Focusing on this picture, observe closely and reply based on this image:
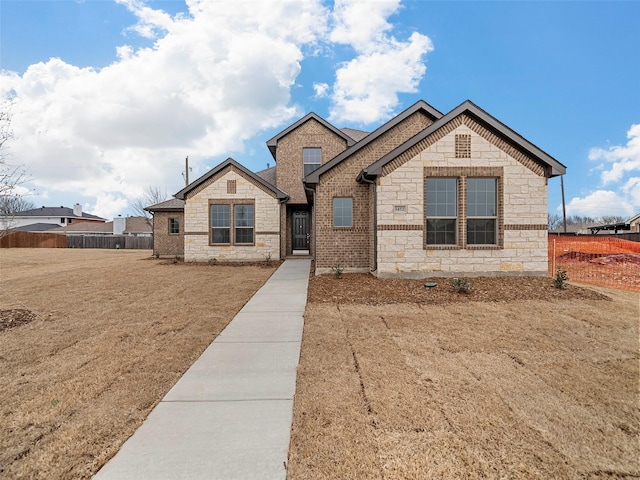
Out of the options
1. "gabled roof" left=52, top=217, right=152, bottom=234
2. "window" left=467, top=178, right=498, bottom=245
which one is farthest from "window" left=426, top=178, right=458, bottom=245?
"gabled roof" left=52, top=217, right=152, bottom=234

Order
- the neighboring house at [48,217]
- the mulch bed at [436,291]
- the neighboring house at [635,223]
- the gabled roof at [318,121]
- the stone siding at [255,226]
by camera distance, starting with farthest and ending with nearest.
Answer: the neighboring house at [48,217] → the neighboring house at [635,223] → the gabled roof at [318,121] → the stone siding at [255,226] → the mulch bed at [436,291]

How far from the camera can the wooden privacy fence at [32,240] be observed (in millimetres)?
34125

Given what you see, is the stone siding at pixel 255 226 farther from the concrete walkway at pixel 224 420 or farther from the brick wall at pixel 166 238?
the concrete walkway at pixel 224 420

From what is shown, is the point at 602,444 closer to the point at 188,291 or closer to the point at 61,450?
the point at 61,450

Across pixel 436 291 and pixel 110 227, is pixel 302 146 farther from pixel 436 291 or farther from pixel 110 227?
pixel 110 227

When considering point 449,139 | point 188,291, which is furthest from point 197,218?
point 449,139

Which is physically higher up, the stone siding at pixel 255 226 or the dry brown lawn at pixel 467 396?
the stone siding at pixel 255 226

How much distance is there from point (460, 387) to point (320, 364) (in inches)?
64.7

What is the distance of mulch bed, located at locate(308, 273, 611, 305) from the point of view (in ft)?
26.6

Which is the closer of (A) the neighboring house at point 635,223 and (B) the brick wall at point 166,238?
(B) the brick wall at point 166,238

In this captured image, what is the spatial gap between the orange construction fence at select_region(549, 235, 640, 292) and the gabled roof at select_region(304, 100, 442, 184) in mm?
6587

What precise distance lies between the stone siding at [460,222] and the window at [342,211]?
162 cm

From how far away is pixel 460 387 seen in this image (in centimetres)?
367

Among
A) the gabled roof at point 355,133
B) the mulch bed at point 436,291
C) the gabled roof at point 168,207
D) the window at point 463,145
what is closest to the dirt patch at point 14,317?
the mulch bed at point 436,291
